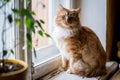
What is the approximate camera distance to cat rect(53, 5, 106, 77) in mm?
1547

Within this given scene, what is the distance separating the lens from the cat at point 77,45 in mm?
1547

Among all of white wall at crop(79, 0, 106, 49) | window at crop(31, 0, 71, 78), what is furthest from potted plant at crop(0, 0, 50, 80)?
white wall at crop(79, 0, 106, 49)

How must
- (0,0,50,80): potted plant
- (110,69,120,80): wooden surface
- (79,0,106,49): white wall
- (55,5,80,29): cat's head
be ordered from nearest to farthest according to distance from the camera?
(0,0,50,80): potted plant, (55,5,80,29): cat's head, (110,69,120,80): wooden surface, (79,0,106,49): white wall

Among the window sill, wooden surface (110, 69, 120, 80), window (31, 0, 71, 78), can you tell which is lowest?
wooden surface (110, 69, 120, 80)

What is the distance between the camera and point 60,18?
5.09 ft

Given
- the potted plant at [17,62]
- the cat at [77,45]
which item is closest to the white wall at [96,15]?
the cat at [77,45]

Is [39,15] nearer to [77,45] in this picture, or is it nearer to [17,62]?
[77,45]

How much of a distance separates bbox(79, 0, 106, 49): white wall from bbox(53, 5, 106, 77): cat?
345 millimetres

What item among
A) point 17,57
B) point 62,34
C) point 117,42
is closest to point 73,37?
point 62,34

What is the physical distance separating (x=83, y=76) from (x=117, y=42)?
67 cm

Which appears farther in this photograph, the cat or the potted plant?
the cat

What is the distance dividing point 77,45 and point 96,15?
492 millimetres

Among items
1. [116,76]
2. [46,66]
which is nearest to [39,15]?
[46,66]

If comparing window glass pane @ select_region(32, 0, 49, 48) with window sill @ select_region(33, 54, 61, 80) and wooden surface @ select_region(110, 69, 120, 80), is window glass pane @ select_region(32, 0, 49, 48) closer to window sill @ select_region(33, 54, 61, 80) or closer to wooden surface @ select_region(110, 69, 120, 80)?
window sill @ select_region(33, 54, 61, 80)
